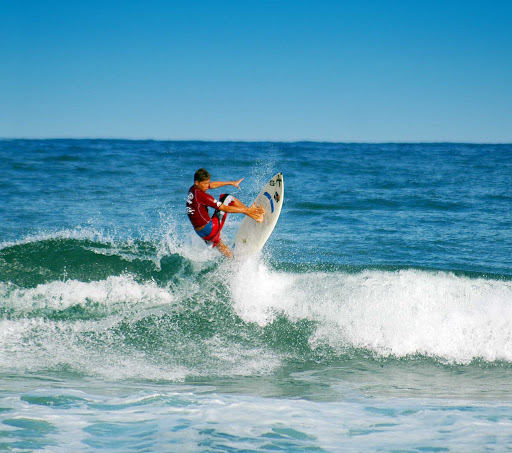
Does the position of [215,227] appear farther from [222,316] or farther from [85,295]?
[85,295]

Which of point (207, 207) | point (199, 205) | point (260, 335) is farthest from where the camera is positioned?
point (207, 207)

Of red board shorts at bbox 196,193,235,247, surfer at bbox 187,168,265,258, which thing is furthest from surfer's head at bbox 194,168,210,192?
red board shorts at bbox 196,193,235,247

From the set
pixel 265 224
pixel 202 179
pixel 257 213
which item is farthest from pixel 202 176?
pixel 265 224

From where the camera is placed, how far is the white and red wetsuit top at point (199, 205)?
25.7 ft

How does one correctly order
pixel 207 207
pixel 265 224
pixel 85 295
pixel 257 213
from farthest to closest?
pixel 265 224, pixel 257 213, pixel 85 295, pixel 207 207

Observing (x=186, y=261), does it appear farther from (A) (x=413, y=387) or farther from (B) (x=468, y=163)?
(B) (x=468, y=163)

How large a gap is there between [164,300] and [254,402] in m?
3.66

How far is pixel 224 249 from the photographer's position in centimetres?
870

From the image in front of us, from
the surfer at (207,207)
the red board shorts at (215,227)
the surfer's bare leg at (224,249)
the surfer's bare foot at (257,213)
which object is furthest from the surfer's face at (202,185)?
the surfer's bare leg at (224,249)

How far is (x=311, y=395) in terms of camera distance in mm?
5430

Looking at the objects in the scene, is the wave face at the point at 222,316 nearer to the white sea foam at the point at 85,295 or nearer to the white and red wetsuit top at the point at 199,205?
the white sea foam at the point at 85,295

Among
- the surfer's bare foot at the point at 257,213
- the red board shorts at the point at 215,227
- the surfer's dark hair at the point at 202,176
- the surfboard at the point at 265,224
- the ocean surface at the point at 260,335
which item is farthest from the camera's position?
the surfboard at the point at 265,224

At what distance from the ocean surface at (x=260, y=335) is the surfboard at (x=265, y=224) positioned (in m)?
0.29

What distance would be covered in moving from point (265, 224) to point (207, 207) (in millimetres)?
1285
